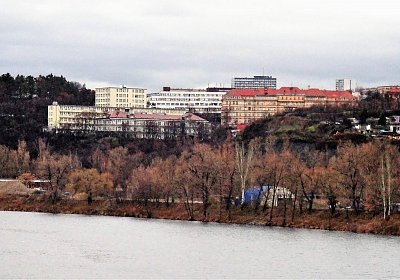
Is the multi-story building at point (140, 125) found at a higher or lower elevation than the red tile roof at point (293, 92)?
lower

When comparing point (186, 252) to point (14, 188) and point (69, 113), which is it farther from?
point (69, 113)

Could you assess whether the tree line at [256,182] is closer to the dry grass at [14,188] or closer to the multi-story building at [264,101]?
the dry grass at [14,188]

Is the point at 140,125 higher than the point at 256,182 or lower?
higher

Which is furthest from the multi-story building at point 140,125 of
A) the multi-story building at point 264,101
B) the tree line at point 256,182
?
the tree line at point 256,182

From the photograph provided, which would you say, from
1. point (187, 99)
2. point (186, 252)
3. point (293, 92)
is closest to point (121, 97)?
point (187, 99)

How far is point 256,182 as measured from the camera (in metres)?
62.4

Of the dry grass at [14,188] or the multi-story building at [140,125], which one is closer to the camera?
the dry grass at [14,188]

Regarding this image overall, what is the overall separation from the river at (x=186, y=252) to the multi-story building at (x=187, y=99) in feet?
334

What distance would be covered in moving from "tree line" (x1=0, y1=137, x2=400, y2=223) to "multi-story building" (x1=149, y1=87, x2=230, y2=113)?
264ft

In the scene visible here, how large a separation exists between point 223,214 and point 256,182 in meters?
3.37

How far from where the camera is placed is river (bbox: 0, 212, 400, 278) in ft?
118

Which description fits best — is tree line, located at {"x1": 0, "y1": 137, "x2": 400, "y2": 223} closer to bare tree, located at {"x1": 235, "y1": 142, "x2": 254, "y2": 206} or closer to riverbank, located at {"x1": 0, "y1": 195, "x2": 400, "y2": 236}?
bare tree, located at {"x1": 235, "y1": 142, "x2": 254, "y2": 206}

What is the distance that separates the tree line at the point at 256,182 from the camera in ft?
184

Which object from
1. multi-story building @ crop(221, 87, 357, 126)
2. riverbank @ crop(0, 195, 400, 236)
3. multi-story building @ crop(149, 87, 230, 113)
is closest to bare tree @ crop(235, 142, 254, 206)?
riverbank @ crop(0, 195, 400, 236)
